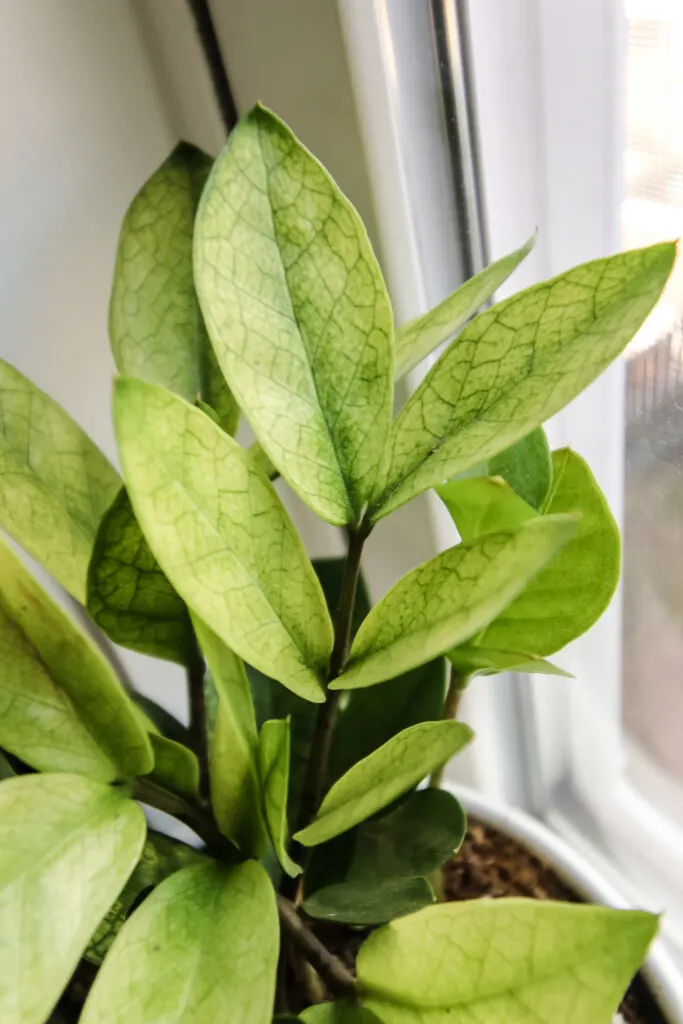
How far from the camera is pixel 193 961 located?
277 mm

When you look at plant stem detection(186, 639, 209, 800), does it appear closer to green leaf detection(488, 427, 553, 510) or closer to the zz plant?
the zz plant

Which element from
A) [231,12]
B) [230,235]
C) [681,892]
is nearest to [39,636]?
[230,235]

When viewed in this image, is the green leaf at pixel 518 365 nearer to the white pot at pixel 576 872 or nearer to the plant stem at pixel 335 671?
the plant stem at pixel 335 671

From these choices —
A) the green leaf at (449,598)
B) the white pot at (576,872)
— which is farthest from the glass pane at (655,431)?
the green leaf at (449,598)

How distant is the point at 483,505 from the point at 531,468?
0.03 meters

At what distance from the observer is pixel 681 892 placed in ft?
2.09

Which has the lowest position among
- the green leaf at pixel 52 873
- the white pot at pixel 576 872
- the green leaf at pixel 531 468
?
the white pot at pixel 576 872

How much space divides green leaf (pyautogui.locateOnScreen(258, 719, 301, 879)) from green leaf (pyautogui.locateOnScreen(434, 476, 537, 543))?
0.09m

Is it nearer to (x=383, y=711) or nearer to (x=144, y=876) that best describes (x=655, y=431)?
(x=383, y=711)

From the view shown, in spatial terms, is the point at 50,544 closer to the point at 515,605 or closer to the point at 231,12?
the point at 515,605

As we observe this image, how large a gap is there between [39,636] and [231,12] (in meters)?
0.32

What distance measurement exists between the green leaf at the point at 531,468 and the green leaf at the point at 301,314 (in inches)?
2.3

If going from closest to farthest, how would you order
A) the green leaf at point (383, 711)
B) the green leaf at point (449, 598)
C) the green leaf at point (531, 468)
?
the green leaf at point (449, 598)
the green leaf at point (531, 468)
the green leaf at point (383, 711)

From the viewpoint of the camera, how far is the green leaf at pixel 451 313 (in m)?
0.28
